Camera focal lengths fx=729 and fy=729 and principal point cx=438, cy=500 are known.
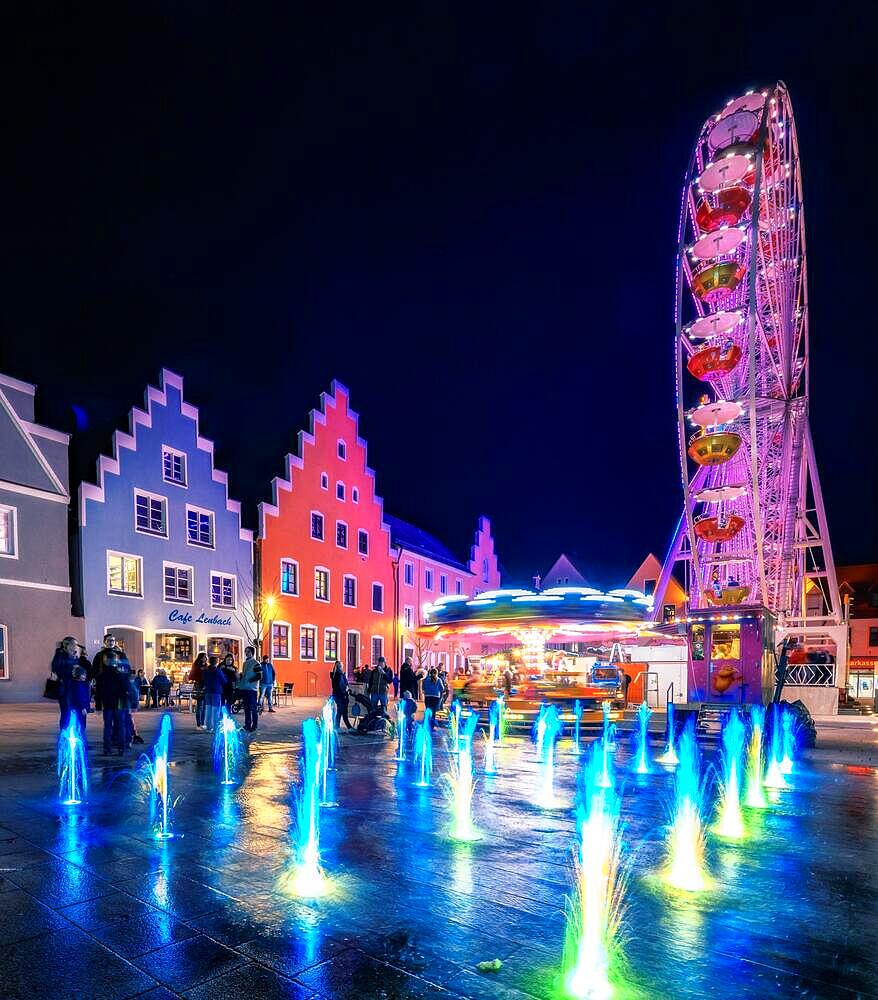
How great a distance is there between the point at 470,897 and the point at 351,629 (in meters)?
37.3

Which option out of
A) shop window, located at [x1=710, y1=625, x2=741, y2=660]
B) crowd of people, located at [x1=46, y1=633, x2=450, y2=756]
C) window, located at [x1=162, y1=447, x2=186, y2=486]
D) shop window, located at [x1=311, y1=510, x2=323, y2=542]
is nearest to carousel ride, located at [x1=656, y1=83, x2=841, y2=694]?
shop window, located at [x1=710, y1=625, x2=741, y2=660]

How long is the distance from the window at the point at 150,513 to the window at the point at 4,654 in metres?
6.52

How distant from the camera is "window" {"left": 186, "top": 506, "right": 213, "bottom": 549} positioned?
33.1m

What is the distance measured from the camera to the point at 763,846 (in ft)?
25.8

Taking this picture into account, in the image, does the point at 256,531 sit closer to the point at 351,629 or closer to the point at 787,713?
the point at 351,629

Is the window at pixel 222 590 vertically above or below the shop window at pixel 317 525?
below

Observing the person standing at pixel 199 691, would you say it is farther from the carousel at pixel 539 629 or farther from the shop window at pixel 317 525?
the shop window at pixel 317 525

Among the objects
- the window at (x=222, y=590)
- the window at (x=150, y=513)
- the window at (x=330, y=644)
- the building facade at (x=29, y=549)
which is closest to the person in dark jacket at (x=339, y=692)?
the building facade at (x=29, y=549)

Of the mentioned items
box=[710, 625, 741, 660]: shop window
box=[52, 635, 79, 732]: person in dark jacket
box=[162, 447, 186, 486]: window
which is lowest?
box=[710, 625, 741, 660]: shop window

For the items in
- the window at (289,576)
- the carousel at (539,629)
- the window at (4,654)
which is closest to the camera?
the window at (4,654)

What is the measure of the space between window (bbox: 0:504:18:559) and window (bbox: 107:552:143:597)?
360 cm

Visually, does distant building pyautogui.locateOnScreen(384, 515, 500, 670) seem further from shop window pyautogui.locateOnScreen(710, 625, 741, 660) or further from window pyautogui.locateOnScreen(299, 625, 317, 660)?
shop window pyautogui.locateOnScreen(710, 625, 741, 660)

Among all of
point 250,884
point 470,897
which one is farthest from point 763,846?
point 250,884

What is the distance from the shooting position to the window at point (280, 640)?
119 ft
